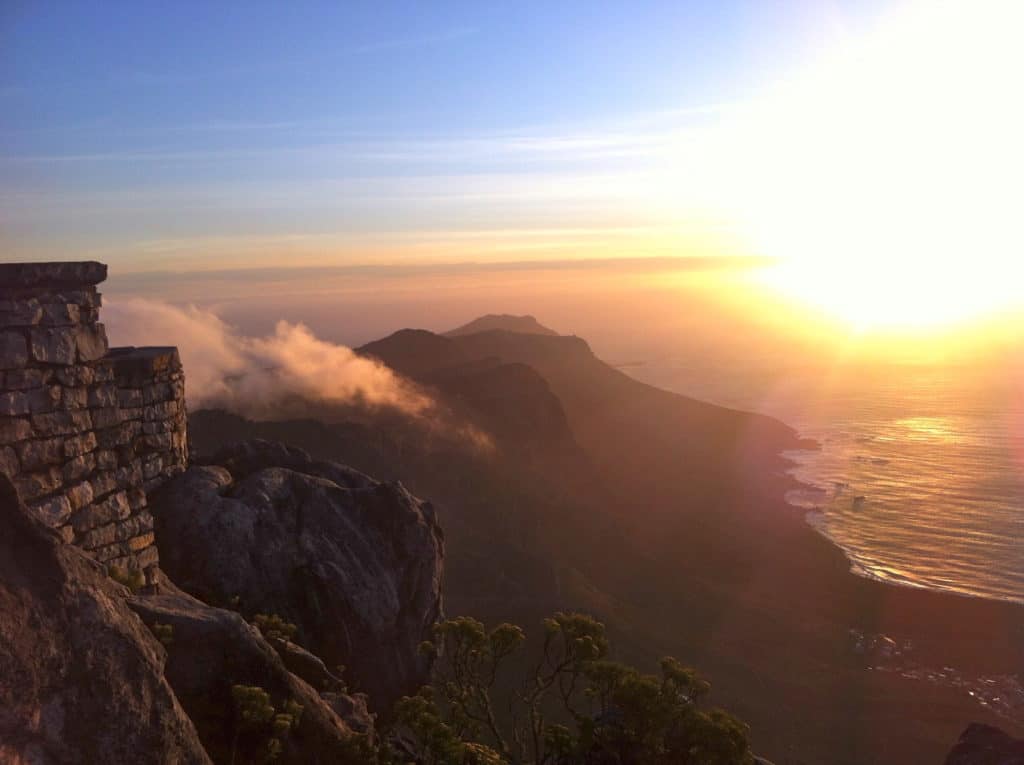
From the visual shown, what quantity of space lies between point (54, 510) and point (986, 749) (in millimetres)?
17458

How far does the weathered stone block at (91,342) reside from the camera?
39.1 ft

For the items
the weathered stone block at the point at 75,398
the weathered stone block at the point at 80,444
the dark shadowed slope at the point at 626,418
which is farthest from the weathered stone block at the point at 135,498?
the dark shadowed slope at the point at 626,418

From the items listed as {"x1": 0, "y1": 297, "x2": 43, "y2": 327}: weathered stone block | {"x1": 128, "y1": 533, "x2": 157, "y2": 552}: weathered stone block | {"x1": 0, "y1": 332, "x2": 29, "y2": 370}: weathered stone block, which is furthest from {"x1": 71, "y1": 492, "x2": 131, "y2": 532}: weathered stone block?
{"x1": 0, "y1": 297, "x2": 43, "y2": 327}: weathered stone block

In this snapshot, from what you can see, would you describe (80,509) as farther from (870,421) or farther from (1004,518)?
(870,421)

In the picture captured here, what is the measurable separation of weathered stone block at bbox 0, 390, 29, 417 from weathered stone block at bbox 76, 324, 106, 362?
1.27 meters

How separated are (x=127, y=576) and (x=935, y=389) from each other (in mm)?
180573

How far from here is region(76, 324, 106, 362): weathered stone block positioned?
39.1 ft

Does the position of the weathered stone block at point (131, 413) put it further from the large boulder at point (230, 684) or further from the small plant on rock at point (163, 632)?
the small plant on rock at point (163, 632)

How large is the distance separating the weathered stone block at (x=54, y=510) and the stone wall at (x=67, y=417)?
16 mm

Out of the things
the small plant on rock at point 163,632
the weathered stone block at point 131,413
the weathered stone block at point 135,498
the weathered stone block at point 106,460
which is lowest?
the small plant on rock at point 163,632

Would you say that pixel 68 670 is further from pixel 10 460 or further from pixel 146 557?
pixel 146 557

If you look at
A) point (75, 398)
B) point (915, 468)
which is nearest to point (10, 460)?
point (75, 398)

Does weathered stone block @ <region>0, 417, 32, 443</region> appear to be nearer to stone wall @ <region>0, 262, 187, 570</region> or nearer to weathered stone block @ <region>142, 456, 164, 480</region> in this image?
stone wall @ <region>0, 262, 187, 570</region>

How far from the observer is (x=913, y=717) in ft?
131
